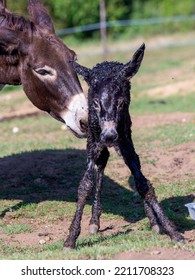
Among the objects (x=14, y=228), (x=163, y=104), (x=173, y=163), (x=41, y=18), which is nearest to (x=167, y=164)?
(x=173, y=163)

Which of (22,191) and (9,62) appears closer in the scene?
(9,62)

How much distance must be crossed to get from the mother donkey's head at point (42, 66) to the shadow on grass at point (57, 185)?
135cm

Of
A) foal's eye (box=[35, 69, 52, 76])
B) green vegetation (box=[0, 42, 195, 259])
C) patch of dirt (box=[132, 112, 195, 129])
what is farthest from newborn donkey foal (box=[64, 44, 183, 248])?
patch of dirt (box=[132, 112, 195, 129])

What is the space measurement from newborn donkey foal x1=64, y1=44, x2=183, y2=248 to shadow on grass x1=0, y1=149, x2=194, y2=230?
796mm

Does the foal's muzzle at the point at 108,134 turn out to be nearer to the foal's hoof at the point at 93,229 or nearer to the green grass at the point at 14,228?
the foal's hoof at the point at 93,229

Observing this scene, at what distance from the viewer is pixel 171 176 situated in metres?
9.09

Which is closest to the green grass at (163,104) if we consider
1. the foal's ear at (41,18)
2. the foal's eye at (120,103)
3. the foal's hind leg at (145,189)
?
the foal's ear at (41,18)

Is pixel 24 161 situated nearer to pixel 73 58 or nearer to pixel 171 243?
pixel 73 58

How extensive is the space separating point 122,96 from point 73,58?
1138 mm

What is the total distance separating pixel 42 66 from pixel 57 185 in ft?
7.11

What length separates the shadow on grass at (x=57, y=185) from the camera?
7.96m
